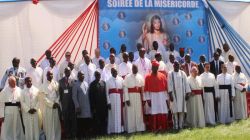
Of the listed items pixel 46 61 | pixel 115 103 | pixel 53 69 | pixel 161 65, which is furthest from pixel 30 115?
pixel 161 65

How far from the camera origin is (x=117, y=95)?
13422mm

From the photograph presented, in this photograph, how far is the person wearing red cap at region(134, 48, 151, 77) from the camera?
1409 centimetres

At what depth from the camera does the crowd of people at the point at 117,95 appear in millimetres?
12828

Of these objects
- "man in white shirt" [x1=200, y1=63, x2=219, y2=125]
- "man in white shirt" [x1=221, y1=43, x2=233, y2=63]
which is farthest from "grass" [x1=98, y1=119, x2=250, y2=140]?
"man in white shirt" [x1=221, y1=43, x2=233, y2=63]

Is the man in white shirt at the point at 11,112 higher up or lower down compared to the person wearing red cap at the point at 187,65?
lower down

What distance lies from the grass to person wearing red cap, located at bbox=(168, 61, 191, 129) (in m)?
0.48

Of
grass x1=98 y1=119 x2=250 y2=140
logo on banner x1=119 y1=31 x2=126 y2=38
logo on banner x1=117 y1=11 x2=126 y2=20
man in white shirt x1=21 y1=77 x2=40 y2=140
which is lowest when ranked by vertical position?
grass x1=98 y1=119 x2=250 y2=140

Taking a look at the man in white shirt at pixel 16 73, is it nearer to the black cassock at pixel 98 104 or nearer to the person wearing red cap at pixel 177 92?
the black cassock at pixel 98 104

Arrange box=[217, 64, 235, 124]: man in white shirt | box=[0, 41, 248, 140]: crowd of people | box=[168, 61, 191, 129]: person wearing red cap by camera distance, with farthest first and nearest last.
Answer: box=[217, 64, 235, 124]: man in white shirt → box=[168, 61, 191, 129]: person wearing red cap → box=[0, 41, 248, 140]: crowd of people

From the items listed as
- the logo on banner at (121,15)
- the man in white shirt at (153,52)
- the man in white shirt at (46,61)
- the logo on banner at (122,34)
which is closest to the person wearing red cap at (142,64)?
the man in white shirt at (153,52)

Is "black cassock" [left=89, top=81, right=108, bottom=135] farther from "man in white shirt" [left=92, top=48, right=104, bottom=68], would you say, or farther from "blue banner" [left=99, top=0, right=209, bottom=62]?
"blue banner" [left=99, top=0, right=209, bottom=62]

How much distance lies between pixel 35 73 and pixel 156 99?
3.03 metres

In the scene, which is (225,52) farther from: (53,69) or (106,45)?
(53,69)

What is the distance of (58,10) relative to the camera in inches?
579
